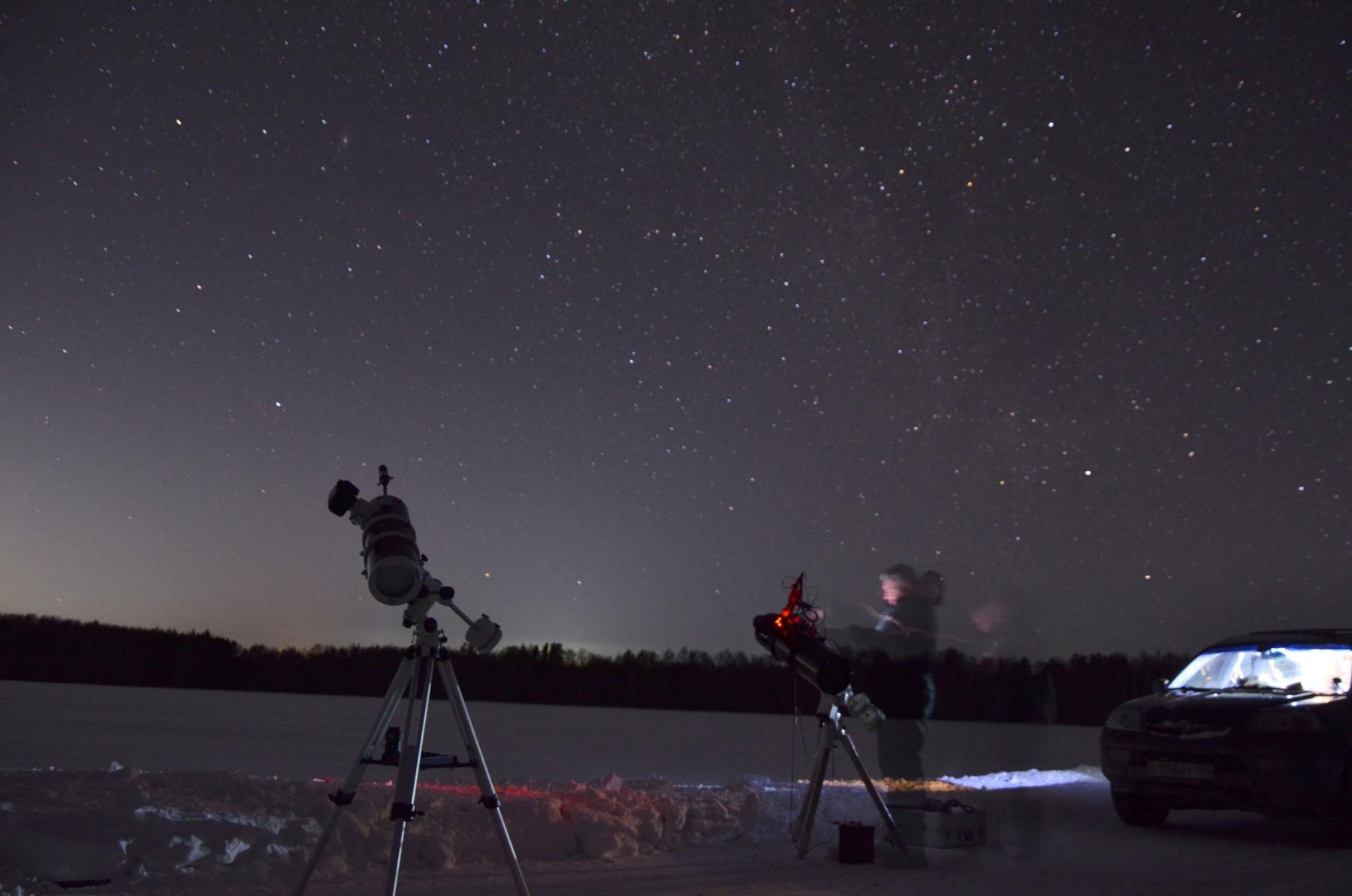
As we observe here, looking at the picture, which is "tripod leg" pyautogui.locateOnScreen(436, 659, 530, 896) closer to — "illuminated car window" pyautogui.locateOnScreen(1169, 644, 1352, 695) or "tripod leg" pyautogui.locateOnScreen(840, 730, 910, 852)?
"tripod leg" pyautogui.locateOnScreen(840, 730, 910, 852)

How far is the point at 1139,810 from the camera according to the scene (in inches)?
313

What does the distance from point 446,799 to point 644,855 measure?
4.26 ft

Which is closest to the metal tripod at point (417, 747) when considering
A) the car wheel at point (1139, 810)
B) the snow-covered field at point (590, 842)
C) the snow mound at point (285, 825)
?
the snow mound at point (285, 825)

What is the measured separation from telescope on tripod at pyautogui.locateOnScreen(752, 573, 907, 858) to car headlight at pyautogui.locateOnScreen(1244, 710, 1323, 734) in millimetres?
2976

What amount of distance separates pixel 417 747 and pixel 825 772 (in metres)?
3.00

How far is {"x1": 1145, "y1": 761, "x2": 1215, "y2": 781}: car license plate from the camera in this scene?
710cm

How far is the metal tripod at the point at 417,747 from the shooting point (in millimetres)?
3873

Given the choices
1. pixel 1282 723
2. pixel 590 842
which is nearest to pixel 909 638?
pixel 1282 723

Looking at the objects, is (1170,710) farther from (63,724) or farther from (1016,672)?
(63,724)

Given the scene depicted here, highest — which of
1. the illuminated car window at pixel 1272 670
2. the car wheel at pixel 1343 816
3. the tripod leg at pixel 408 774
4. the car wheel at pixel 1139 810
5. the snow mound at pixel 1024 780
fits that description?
the illuminated car window at pixel 1272 670

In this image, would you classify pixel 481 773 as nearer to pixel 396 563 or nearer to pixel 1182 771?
pixel 396 563

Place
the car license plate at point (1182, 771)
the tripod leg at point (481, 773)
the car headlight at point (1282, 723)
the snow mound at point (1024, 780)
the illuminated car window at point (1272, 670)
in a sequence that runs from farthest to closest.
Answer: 1. the snow mound at point (1024, 780)
2. the illuminated car window at point (1272, 670)
3. the car license plate at point (1182, 771)
4. the car headlight at point (1282, 723)
5. the tripod leg at point (481, 773)

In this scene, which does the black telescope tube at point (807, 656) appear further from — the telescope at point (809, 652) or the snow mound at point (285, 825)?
the snow mound at point (285, 825)

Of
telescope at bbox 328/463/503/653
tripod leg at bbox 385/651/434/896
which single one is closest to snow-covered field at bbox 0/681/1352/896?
tripod leg at bbox 385/651/434/896
